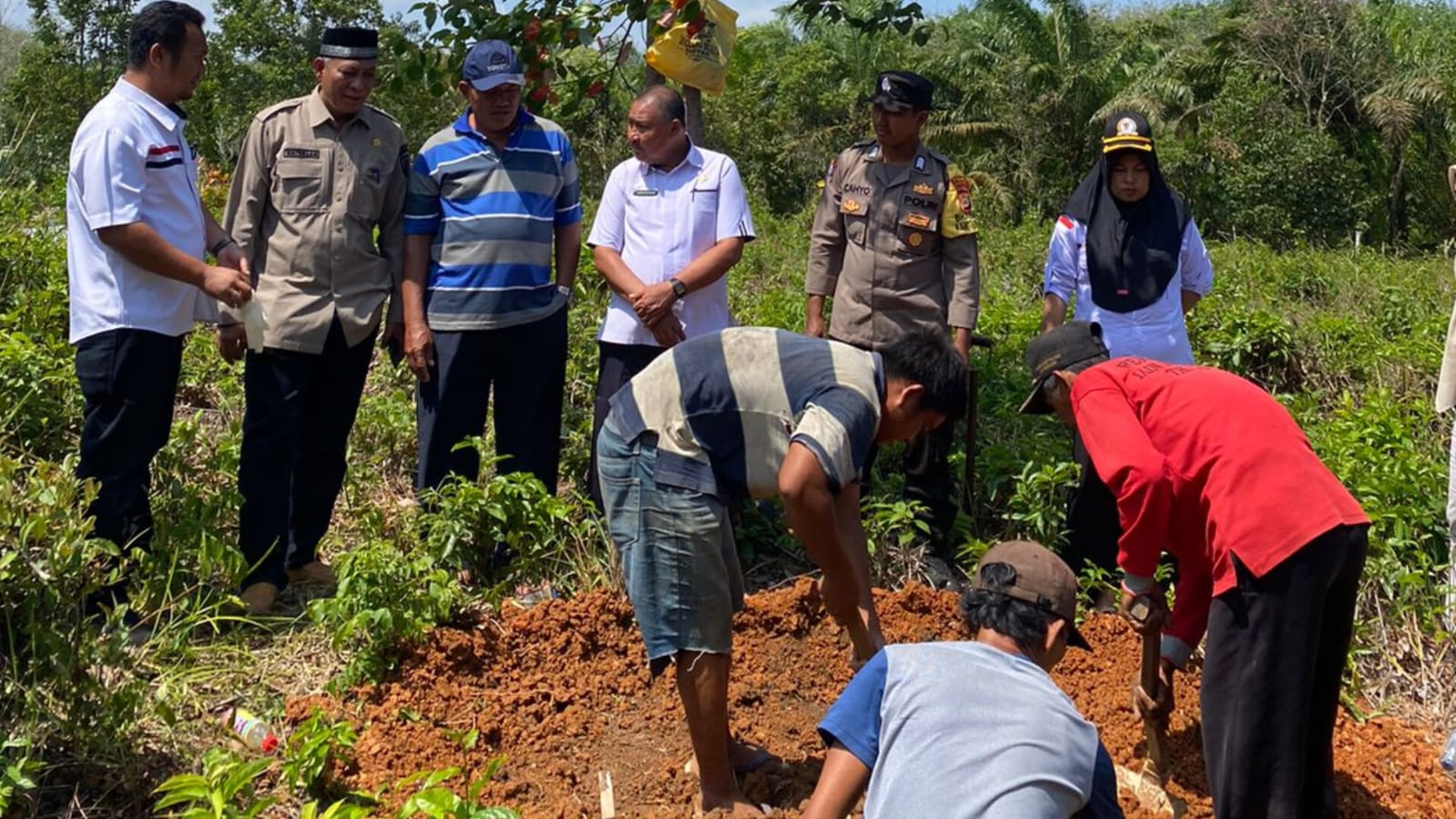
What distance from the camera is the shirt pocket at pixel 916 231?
198 inches

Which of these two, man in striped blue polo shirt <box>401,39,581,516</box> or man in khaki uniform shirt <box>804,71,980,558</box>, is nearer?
man in striped blue polo shirt <box>401,39,581,516</box>

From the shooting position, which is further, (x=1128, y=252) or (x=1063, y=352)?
(x=1128, y=252)

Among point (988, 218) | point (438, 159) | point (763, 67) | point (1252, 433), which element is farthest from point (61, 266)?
point (763, 67)

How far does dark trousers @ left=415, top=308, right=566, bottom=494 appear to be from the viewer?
15.4 ft

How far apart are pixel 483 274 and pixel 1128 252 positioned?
2.26 metres

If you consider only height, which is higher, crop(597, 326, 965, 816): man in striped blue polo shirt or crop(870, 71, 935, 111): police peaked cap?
crop(870, 71, 935, 111): police peaked cap

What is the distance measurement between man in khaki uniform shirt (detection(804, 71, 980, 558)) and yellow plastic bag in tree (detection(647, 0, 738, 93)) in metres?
0.85

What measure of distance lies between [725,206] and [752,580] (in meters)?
1.35

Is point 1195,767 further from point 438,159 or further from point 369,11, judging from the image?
point 369,11

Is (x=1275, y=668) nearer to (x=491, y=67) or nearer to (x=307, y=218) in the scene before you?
(x=491, y=67)

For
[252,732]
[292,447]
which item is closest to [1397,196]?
[292,447]

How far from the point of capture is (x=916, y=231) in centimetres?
504

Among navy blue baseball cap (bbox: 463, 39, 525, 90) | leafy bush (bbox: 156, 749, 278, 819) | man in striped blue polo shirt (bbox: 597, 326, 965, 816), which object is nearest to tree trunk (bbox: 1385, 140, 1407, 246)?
navy blue baseball cap (bbox: 463, 39, 525, 90)

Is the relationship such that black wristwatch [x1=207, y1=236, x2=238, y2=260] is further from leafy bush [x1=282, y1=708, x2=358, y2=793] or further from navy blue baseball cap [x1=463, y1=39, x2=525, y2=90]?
leafy bush [x1=282, y1=708, x2=358, y2=793]
